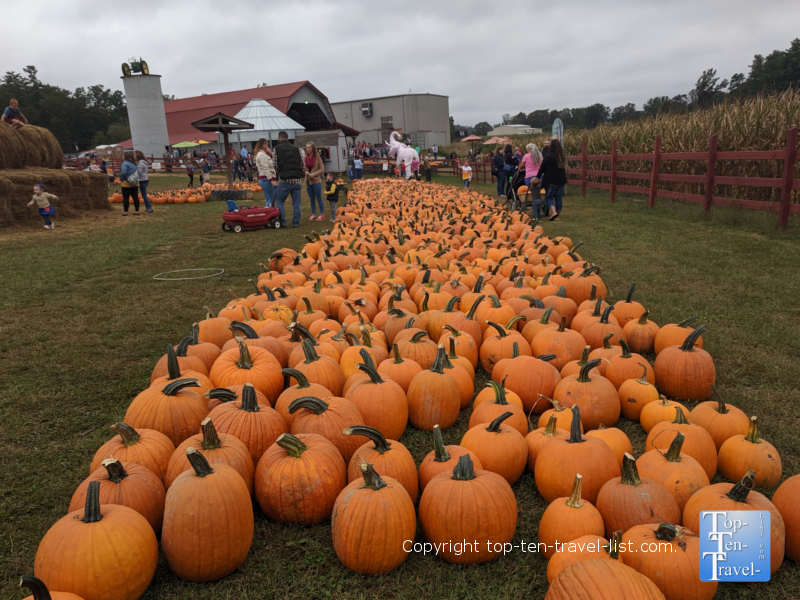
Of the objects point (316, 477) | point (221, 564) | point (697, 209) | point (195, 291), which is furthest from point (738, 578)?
point (697, 209)

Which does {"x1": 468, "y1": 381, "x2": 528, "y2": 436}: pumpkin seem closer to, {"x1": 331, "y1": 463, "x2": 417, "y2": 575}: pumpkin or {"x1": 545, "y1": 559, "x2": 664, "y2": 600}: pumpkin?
{"x1": 331, "y1": 463, "x2": 417, "y2": 575}: pumpkin

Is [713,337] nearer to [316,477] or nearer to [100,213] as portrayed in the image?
[316,477]

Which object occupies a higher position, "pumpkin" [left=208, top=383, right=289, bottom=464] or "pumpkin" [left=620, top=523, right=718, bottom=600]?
"pumpkin" [left=208, top=383, right=289, bottom=464]

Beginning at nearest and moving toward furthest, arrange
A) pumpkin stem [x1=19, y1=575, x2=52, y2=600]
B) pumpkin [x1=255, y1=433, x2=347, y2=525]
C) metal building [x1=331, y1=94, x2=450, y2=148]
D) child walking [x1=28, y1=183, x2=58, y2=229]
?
pumpkin stem [x1=19, y1=575, x2=52, y2=600]
pumpkin [x1=255, y1=433, x2=347, y2=525]
child walking [x1=28, y1=183, x2=58, y2=229]
metal building [x1=331, y1=94, x2=450, y2=148]

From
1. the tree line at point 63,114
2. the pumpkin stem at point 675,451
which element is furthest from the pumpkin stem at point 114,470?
the tree line at point 63,114

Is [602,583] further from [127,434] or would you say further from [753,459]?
[127,434]

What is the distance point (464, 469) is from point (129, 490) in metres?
1.53

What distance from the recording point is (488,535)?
2180 mm

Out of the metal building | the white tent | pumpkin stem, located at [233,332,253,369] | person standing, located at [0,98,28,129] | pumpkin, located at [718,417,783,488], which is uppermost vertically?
the metal building

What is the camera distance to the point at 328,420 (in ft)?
9.00

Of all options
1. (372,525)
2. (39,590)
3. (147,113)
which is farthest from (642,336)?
(147,113)

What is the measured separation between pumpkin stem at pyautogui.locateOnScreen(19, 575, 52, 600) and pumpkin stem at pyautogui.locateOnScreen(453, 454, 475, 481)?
1.59m

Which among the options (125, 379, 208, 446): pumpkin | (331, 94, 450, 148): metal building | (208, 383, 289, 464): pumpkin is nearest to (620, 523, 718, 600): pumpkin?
(208, 383, 289, 464): pumpkin

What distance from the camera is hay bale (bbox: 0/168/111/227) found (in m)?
12.7
